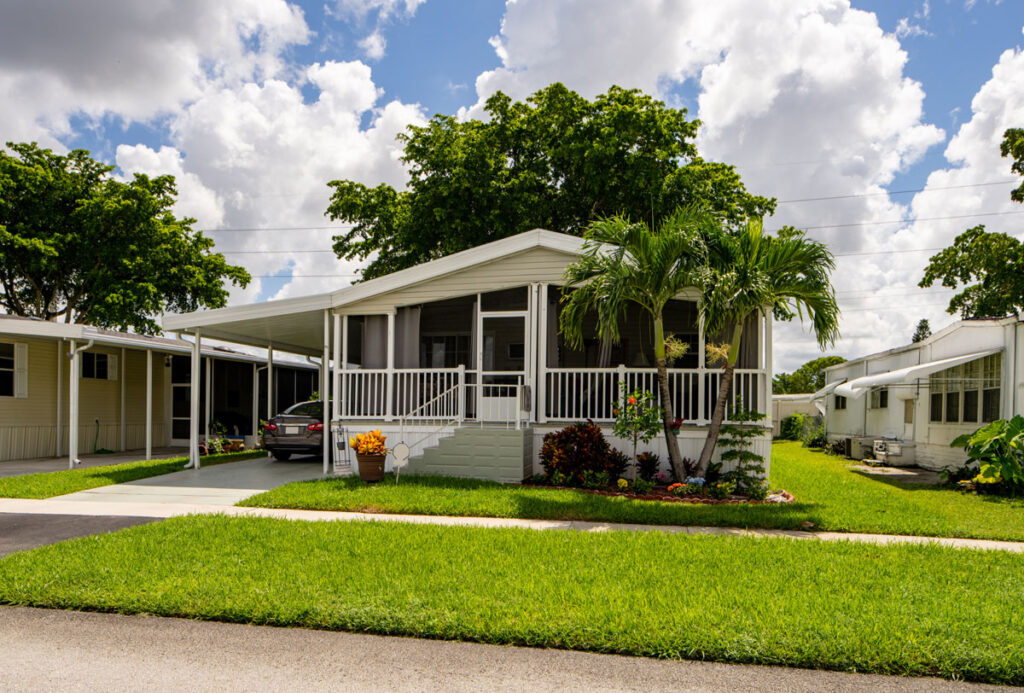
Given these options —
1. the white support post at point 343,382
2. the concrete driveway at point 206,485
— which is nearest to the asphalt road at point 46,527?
the concrete driveway at point 206,485

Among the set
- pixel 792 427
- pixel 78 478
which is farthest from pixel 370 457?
pixel 792 427

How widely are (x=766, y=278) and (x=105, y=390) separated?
57.6ft

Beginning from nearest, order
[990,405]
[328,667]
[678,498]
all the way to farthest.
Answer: [328,667] → [678,498] → [990,405]

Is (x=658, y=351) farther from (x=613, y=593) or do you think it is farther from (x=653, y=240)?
(x=613, y=593)

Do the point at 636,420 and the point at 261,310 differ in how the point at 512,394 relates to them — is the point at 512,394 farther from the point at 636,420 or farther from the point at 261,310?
the point at 261,310

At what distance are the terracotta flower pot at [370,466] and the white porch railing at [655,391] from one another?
3119 mm

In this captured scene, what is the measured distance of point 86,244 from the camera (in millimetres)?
25125

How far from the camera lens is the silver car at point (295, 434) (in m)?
15.0

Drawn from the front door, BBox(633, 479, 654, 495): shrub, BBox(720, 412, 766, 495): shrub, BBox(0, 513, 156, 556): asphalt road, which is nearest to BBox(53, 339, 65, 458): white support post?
BBox(0, 513, 156, 556): asphalt road

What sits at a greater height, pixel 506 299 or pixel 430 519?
pixel 506 299

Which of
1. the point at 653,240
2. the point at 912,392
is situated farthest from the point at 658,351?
the point at 912,392

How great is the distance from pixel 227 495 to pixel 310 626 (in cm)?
701

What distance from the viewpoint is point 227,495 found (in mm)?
11328

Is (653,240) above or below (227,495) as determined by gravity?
above
